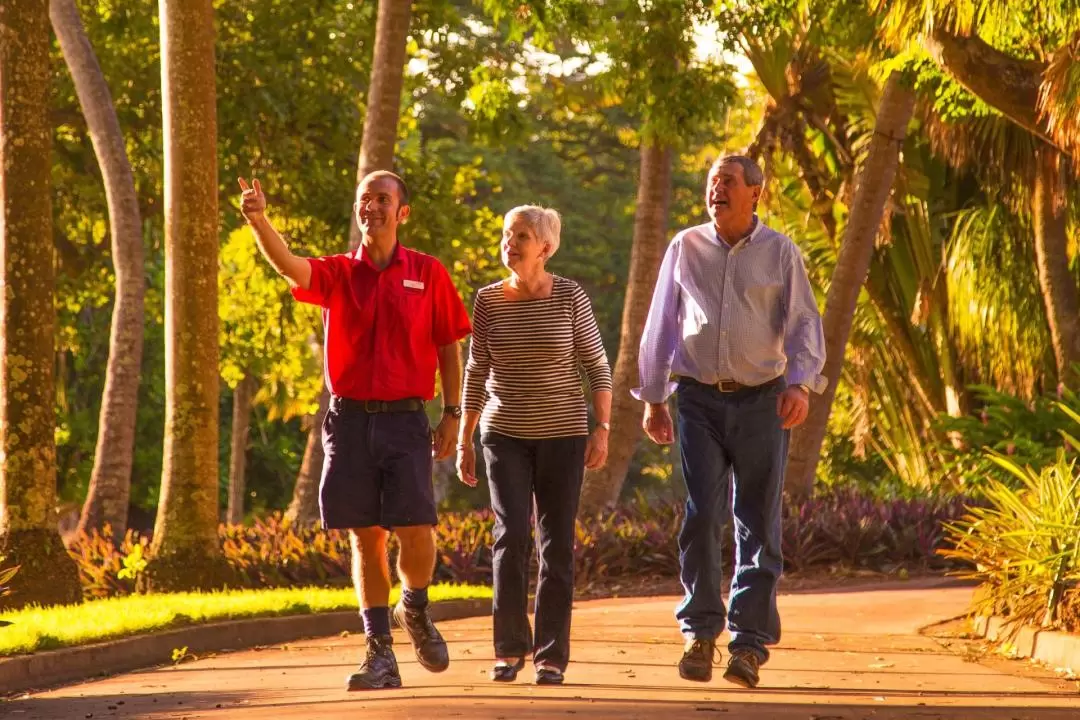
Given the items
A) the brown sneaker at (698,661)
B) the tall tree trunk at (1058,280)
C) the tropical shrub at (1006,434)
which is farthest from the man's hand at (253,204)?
the tall tree trunk at (1058,280)

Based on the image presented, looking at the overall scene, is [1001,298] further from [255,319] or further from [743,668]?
[743,668]

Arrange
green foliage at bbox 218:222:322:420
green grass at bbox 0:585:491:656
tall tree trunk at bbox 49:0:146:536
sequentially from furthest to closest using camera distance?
green foliage at bbox 218:222:322:420 < tall tree trunk at bbox 49:0:146:536 < green grass at bbox 0:585:491:656

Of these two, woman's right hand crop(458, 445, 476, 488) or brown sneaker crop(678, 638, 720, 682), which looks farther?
woman's right hand crop(458, 445, 476, 488)

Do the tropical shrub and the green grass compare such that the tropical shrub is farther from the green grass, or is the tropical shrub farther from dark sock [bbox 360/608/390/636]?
dark sock [bbox 360/608/390/636]

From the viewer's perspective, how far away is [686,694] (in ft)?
24.8

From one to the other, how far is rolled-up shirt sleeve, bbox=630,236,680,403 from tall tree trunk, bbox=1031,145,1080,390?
15.2 metres

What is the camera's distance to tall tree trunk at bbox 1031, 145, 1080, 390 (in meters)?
22.0

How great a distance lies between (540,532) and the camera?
768cm

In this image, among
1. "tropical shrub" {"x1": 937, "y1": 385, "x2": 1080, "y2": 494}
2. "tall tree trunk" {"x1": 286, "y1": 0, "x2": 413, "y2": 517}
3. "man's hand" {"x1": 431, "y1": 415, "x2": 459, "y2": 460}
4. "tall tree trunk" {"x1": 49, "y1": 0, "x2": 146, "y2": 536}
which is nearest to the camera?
"man's hand" {"x1": 431, "y1": 415, "x2": 459, "y2": 460}

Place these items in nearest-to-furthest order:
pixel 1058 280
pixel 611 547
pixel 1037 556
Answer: pixel 1037 556 < pixel 611 547 < pixel 1058 280

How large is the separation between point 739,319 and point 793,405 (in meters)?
0.43

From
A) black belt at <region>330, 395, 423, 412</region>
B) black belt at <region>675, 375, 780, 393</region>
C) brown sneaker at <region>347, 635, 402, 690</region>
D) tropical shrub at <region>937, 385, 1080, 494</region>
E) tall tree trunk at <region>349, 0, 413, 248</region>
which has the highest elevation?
tall tree trunk at <region>349, 0, 413, 248</region>

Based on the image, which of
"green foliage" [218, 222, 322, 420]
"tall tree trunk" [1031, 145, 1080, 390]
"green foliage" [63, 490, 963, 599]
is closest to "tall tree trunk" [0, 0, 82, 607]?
"green foliage" [63, 490, 963, 599]

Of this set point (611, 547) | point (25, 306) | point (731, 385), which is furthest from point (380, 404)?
point (611, 547)
